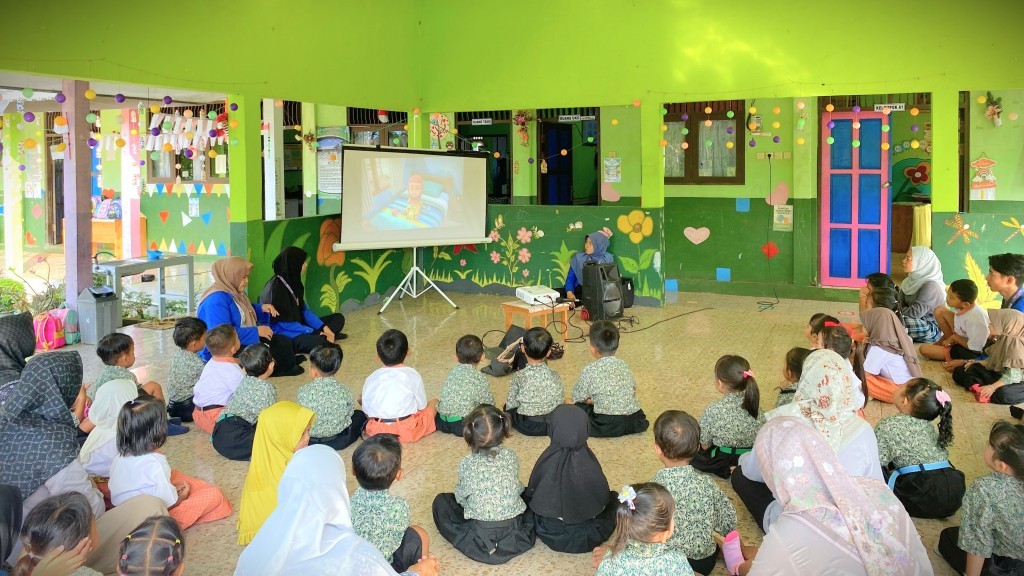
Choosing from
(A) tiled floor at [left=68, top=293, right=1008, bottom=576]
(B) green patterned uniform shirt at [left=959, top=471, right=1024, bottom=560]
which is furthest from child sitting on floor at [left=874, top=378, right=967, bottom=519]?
(B) green patterned uniform shirt at [left=959, top=471, right=1024, bottom=560]

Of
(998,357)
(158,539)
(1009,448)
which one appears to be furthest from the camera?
(998,357)

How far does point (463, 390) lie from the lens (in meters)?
5.27

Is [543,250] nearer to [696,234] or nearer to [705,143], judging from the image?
[696,234]

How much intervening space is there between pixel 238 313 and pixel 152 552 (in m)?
4.69

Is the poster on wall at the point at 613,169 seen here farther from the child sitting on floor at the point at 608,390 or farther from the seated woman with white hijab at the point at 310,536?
the seated woman with white hijab at the point at 310,536

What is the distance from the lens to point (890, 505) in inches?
132

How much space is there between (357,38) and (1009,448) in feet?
26.6

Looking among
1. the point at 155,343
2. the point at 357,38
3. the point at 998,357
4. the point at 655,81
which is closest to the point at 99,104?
the point at 357,38

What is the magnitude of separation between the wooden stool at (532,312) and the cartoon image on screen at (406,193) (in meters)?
2.10

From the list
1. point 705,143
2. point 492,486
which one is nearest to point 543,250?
point 705,143

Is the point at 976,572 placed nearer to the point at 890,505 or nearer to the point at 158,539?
the point at 890,505

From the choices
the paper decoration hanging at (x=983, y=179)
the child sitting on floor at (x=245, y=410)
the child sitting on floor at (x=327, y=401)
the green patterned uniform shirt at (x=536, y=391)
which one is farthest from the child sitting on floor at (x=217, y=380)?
the paper decoration hanging at (x=983, y=179)

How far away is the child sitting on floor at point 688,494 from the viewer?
3457 millimetres

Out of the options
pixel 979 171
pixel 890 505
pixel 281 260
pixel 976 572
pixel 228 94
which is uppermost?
pixel 228 94
